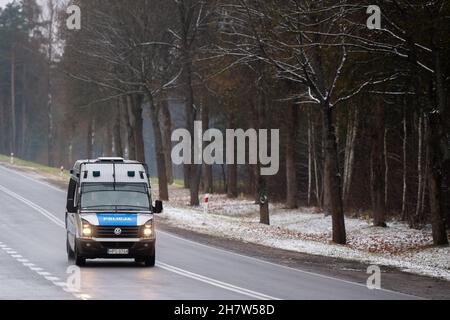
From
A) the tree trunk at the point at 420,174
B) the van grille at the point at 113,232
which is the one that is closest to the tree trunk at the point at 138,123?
the tree trunk at the point at 420,174

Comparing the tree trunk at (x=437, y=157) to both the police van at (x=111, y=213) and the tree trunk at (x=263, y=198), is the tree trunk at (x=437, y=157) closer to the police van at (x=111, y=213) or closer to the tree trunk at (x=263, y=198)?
the police van at (x=111, y=213)

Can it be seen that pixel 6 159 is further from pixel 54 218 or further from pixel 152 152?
pixel 152 152

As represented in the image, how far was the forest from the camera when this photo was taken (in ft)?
104

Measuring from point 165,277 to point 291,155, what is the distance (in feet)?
97.5

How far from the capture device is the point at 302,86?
157ft

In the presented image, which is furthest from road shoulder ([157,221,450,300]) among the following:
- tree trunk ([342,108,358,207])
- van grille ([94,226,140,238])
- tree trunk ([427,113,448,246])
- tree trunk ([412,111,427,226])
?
tree trunk ([342,108,358,207])

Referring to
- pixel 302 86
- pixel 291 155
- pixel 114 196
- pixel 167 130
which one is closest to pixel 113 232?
pixel 114 196

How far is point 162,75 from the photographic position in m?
57.1

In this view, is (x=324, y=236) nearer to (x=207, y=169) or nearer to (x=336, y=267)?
(x=336, y=267)

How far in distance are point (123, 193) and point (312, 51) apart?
14.4m

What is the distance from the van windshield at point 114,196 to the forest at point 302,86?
731cm

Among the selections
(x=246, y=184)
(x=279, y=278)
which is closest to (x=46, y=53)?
(x=246, y=184)

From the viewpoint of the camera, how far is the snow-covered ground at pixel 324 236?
29.5m

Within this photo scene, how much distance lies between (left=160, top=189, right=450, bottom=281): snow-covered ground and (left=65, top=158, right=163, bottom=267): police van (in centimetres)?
696
